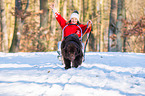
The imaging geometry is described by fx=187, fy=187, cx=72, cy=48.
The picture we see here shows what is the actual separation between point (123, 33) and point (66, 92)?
9.94 m

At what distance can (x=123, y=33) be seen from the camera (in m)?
11.8

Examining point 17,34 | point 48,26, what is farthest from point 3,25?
point 48,26

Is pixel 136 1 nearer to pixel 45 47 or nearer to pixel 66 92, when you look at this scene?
pixel 45 47

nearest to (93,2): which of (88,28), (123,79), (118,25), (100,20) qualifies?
(100,20)

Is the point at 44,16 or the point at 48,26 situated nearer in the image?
the point at 44,16

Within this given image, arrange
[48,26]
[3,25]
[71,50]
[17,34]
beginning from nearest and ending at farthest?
[71,50] < [17,34] < [48,26] < [3,25]

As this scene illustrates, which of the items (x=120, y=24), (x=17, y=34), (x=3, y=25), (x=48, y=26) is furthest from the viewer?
(x=3, y=25)

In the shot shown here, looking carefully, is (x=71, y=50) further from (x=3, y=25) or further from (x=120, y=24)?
(x=3, y=25)

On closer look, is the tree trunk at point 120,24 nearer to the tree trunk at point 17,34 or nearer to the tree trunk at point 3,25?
the tree trunk at point 17,34

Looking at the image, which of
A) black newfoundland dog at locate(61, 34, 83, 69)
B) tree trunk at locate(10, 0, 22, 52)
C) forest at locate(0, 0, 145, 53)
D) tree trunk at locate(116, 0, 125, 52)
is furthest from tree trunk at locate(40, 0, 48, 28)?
black newfoundland dog at locate(61, 34, 83, 69)

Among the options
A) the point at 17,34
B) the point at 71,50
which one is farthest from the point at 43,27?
the point at 71,50

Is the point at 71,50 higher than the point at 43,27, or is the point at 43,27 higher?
the point at 43,27

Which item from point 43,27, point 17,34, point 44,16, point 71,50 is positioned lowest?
point 71,50

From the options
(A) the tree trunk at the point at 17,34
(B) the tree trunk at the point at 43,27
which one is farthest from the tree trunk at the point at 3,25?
(B) the tree trunk at the point at 43,27
